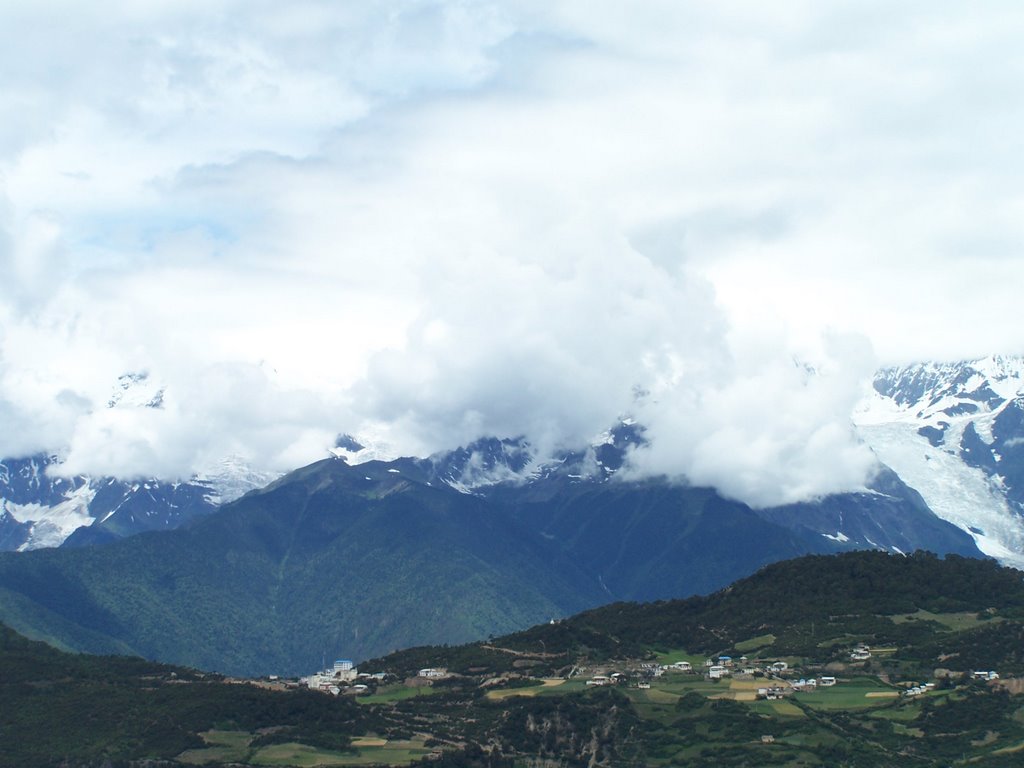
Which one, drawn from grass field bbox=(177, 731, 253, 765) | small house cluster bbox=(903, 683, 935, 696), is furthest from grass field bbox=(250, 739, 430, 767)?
small house cluster bbox=(903, 683, 935, 696)

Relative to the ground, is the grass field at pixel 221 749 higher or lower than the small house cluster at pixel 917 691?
higher

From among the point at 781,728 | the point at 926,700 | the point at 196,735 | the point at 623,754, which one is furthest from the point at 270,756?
the point at 926,700

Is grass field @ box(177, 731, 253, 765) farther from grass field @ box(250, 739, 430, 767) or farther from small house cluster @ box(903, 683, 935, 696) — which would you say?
small house cluster @ box(903, 683, 935, 696)

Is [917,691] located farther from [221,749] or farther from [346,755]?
[221,749]

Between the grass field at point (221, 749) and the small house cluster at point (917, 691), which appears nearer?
the grass field at point (221, 749)

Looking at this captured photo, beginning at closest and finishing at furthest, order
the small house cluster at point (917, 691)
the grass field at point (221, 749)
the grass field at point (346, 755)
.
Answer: the grass field at point (346, 755)
the grass field at point (221, 749)
the small house cluster at point (917, 691)

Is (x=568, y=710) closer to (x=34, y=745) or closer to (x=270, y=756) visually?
(x=270, y=756)

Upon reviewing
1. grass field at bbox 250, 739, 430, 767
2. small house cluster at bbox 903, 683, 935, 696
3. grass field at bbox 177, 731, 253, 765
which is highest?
grass field at bbox 177, 731, 253, 765

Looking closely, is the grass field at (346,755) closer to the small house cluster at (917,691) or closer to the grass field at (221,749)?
the grass field at (221,749)

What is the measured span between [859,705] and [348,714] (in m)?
61.8

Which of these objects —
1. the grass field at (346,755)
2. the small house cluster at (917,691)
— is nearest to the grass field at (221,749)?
the grass field at (346,755)

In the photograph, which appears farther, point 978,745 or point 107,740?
point 107,740

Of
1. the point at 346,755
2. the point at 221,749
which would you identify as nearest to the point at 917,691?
the point at 346,755

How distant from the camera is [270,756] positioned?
187 meters
